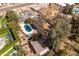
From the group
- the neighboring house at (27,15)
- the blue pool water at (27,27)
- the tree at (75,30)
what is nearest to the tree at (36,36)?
the blue pool water at (27,27)

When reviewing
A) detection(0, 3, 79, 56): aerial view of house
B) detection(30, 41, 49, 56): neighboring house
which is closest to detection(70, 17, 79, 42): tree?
detection(0, 3, 79, 56): aerial view of house

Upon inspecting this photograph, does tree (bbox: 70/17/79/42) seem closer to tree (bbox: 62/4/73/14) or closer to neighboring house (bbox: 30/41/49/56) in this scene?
tree (bbox: 62/4/73/14)

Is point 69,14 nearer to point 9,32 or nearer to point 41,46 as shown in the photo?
point 41,46

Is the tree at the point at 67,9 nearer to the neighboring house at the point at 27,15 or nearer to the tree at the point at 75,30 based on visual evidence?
the tree at the point at 75,30

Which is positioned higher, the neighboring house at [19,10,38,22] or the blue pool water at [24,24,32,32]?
the neighboring house at [19,10,38,22]

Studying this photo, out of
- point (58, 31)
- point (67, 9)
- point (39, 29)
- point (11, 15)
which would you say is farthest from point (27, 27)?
point (67, 9)

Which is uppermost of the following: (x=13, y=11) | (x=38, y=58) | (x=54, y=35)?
(x=13, y=11)

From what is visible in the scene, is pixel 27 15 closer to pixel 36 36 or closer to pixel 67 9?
pixel 36 36

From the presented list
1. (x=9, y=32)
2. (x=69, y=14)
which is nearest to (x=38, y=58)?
(x=9, y=32)
